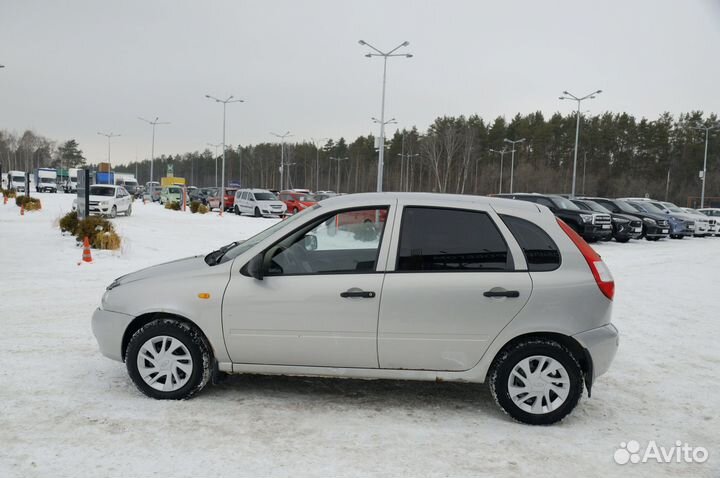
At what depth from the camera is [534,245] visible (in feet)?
14.1

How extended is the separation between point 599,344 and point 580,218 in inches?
687

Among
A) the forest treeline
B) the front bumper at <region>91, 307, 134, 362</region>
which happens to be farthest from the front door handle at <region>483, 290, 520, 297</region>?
the forest treeline

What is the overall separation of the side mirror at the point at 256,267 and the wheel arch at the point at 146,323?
61 cm

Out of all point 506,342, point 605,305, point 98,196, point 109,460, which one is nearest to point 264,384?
point 109,460

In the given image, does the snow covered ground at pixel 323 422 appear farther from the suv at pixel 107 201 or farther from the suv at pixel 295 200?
the suv at pixel 295 200

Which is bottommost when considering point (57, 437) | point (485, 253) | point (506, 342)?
point (57, 437)

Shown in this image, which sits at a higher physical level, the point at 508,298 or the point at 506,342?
the point at 508,298

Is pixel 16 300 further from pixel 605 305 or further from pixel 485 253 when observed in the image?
pixel 605 305

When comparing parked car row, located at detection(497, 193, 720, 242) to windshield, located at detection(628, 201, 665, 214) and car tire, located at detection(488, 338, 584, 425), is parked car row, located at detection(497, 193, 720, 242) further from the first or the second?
car tire, located at detection(488, 338, 584, 425)

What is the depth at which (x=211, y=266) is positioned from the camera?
456cm

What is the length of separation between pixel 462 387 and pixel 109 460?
294cm

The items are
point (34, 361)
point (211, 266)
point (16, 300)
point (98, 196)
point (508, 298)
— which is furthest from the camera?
point (98, 196)

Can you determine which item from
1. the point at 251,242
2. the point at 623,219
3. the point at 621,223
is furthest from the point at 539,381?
the point at 623,219

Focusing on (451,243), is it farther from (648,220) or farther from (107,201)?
(107,201)
